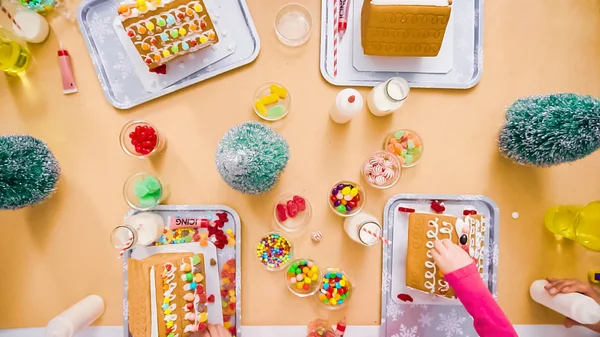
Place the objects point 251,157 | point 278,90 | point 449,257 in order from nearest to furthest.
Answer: point 251,157, point 449,257, point 278,90

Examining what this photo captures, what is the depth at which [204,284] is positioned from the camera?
42.2 inches

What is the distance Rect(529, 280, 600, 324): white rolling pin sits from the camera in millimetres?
955

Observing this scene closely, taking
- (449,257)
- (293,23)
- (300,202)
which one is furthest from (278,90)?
(449,257)

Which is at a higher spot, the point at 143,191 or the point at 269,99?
the point at 269,99

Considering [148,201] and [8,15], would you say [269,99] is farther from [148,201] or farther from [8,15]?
[8,15]

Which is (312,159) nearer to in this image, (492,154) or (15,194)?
(492,154)

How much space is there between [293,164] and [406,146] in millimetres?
315

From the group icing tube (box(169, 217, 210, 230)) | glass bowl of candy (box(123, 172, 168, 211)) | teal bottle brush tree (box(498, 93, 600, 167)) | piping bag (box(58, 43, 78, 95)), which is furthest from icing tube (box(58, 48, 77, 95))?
teal bottle brush tree (box(498, 93, 600, 167))

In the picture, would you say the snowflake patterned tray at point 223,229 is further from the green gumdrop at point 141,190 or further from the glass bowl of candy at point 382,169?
the glass bowl of candy at point 382,169

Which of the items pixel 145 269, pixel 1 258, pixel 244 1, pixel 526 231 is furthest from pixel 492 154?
pixel 1 258

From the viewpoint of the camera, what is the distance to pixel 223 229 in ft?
3.64

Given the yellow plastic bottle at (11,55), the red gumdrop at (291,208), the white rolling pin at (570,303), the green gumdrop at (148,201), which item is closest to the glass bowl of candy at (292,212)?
the red gumdrop at (291,208)

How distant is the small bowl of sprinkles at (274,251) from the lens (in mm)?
1090

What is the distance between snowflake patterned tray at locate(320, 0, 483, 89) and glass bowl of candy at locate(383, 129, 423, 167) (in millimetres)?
144
